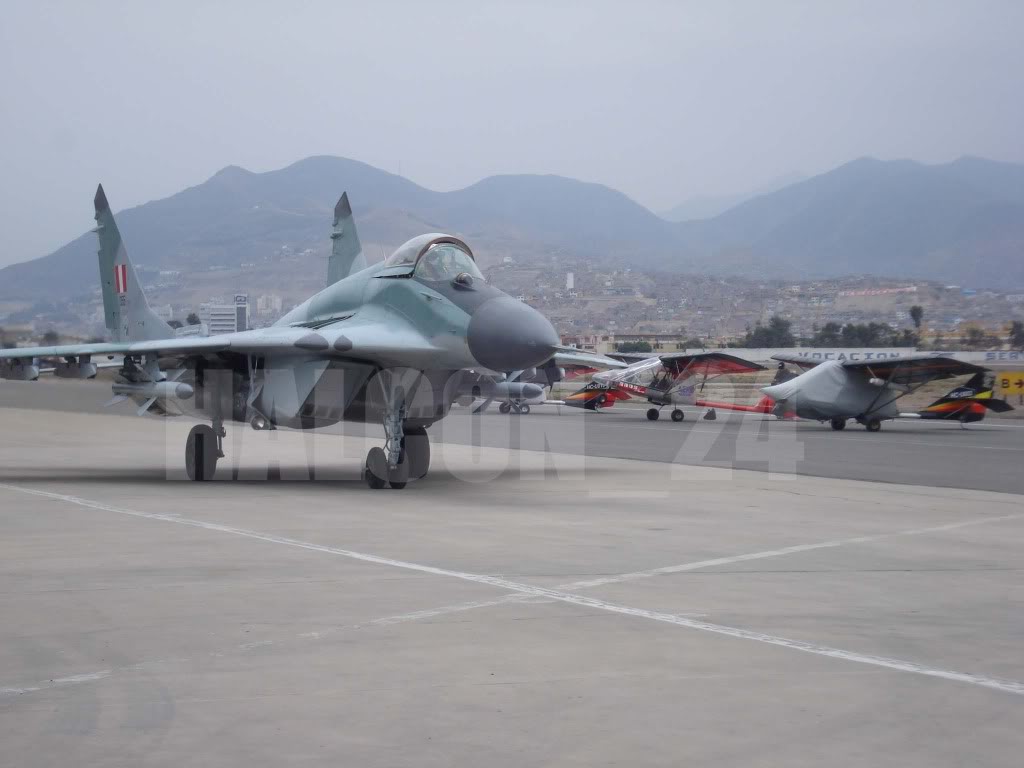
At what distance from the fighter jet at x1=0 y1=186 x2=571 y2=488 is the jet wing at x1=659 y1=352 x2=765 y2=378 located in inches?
759

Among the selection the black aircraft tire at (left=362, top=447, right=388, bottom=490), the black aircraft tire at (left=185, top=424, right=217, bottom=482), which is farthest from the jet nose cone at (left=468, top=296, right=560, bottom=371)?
the black aircraft tire at (left=185, top=424, right=217, bottom=482)

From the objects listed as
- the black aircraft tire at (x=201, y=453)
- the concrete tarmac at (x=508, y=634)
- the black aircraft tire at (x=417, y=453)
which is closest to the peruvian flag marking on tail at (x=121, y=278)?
the black aircraft tire at (x=201, y=453)

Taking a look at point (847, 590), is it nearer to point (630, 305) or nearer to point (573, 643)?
point (573, 643)

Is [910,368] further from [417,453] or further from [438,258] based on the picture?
[438,258]

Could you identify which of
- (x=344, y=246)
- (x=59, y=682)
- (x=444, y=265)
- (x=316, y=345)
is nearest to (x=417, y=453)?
(x=316, y=345)

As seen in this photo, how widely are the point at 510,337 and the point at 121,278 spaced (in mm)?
10037

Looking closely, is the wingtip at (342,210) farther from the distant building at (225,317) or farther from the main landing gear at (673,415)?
the main landing gear at (673,415)

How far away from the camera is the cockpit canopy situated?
1396cm

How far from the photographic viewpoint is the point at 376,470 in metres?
14.5

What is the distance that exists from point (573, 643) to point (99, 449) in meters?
18.9

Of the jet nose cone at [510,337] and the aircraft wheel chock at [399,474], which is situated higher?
the jet nose cone at [510,337]

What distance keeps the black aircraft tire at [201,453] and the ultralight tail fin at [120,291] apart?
4.04 m

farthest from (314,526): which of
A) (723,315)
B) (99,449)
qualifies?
(723,315)

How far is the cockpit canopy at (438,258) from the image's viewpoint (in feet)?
45.8
